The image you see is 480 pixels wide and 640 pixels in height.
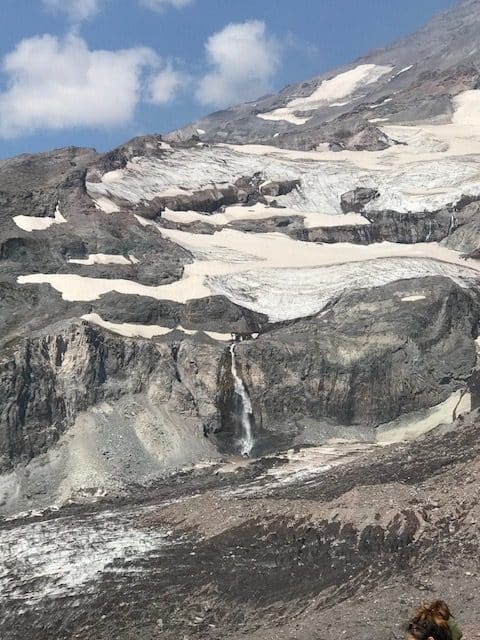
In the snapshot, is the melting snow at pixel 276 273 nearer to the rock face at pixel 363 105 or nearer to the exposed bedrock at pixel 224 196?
the exposed bedrock at pixel 224 196

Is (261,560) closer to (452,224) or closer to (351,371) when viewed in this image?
(351,371)

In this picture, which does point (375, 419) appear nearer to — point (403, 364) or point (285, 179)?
point (403, 364)

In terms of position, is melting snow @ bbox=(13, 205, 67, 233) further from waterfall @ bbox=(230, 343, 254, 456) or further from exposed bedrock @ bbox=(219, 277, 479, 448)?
waterfall @ bbox=(230, 343, 254, 456)

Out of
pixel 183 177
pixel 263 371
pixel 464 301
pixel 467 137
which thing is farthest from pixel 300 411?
pixel 467 137

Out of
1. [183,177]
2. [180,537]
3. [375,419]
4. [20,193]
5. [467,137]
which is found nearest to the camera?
[180,537]

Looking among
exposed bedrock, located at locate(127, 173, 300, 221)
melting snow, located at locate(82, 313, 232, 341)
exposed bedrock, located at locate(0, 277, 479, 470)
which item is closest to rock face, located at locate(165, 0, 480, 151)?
exposed bedrock, located at locate(127, 173, 300, 221)

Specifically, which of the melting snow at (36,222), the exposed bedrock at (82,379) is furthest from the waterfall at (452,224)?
the exposed bedrock at (82,379)
